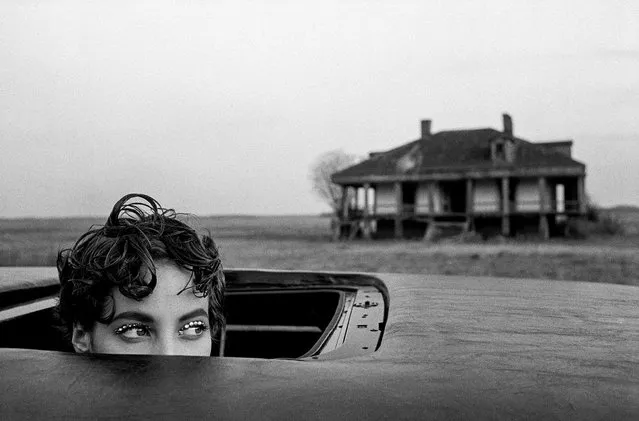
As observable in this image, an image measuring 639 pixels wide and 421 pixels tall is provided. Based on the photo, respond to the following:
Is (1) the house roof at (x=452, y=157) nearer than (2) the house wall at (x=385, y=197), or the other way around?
(1) the house roof at (x=452, y=157)

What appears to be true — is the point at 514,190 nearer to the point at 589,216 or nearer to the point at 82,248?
the point at 589,216

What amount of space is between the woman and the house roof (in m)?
20.6

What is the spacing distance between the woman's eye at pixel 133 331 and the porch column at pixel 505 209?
2067 centimetres

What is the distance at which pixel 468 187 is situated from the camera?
2128 centimetres

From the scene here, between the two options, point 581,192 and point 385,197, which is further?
point 385,197

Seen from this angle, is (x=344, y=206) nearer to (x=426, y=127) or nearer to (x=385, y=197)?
(x=385, y=197)

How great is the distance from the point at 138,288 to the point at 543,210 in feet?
68.9

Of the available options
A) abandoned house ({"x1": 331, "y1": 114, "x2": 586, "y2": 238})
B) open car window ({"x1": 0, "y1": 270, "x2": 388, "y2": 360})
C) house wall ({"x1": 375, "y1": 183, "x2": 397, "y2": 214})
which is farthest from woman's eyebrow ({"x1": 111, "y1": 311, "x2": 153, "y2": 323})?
house wall ({"x1": 375, "y1": 183, "x2": 397, "y2": 214})

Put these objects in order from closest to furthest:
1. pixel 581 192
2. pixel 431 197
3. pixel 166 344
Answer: pixel 166 344, pixel 581 192, pixel 431 197

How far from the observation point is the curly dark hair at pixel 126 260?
4.10ft

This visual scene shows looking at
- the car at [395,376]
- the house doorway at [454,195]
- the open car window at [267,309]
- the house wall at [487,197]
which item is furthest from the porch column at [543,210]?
the car at [395,376]

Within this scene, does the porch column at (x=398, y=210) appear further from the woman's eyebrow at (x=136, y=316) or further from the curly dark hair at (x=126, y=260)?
the woman's eyebrow at (x=136, y=316)

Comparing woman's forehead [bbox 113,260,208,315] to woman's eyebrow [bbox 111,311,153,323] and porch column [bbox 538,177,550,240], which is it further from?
porch column [bbox 538,177,550,240]

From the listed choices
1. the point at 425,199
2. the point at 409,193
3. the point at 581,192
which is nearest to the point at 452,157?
the point at 425,199
